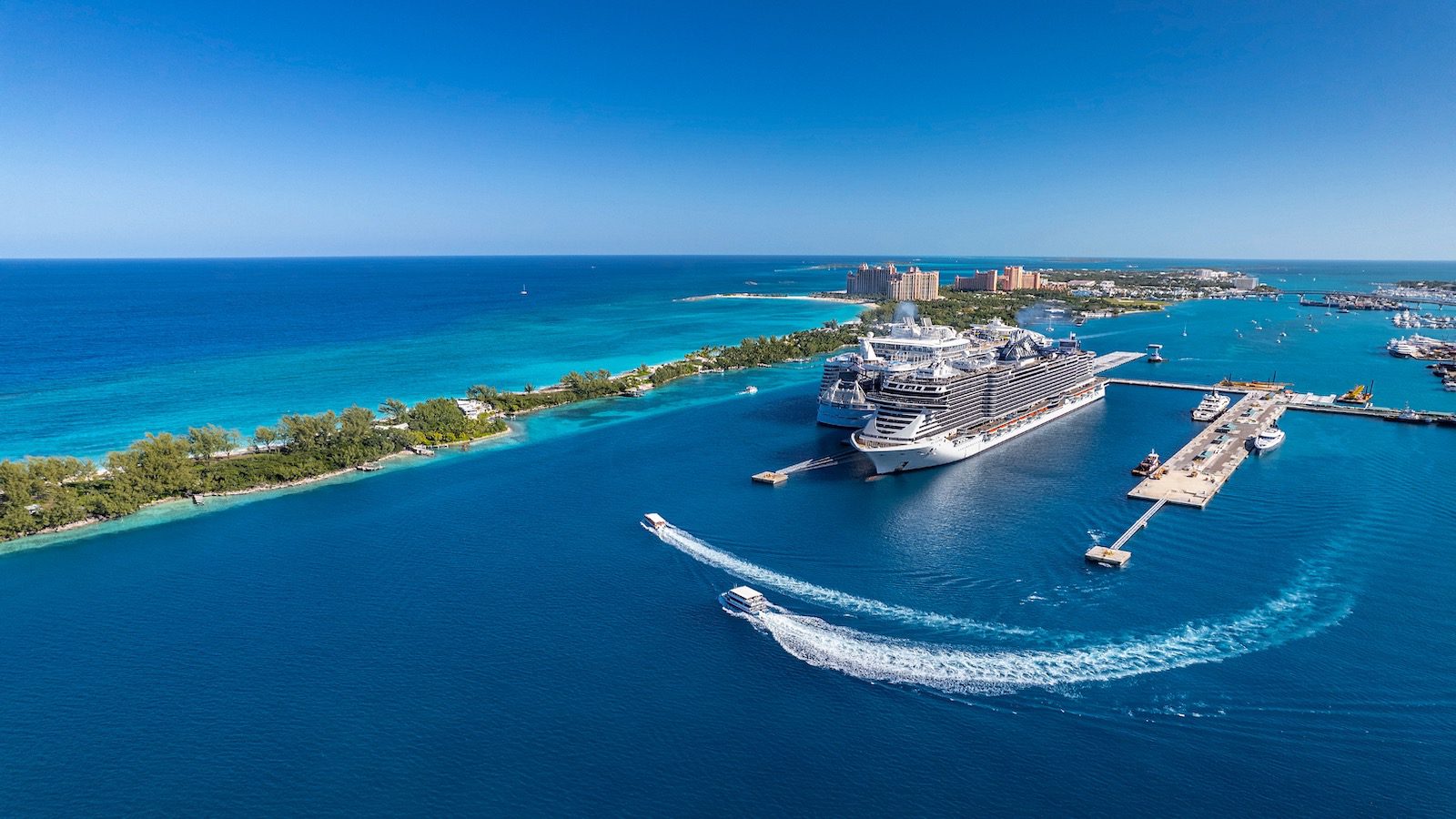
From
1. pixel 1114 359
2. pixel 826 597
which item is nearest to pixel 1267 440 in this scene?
pixel 826 597

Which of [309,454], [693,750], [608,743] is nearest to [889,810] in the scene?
[693,750]

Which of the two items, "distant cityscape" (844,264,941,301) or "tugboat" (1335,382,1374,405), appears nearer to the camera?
"tugboat" (1335,382,1374,405)

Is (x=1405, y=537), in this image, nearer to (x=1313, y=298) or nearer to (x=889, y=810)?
(x=889, y=810)

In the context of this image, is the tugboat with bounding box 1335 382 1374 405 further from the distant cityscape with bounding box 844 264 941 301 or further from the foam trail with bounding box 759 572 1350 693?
the distant cityscape with bounding box 844 264 941 301

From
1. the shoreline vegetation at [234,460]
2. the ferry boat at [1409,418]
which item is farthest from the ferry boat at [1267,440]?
the shoreline vegetation at [234,460]

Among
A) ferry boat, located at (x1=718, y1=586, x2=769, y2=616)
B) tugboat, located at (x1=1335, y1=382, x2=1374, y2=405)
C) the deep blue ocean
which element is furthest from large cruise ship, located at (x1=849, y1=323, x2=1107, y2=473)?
tugboat, located at (x1=1335, y1=382, x2=1374, y2=405)

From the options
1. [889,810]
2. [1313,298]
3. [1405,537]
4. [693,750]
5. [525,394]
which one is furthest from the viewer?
[1313,298]
